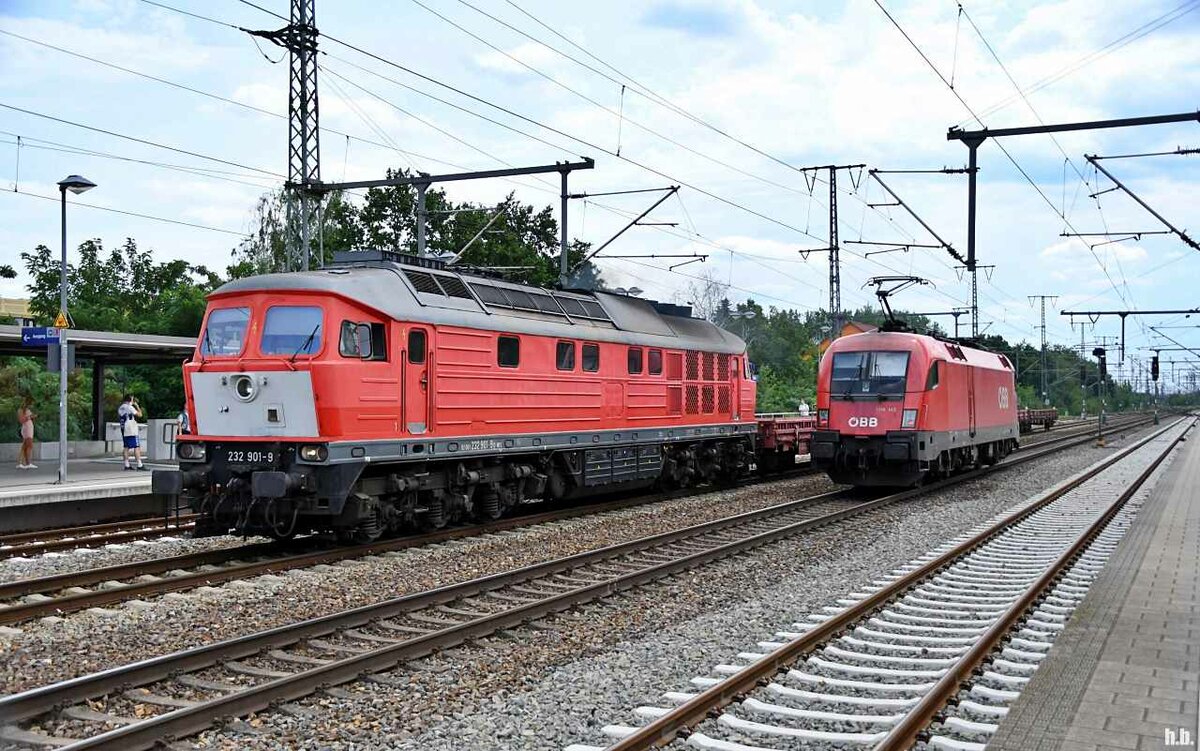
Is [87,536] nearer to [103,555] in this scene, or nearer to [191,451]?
[103,555]

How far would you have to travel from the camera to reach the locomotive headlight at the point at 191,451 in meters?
13.5

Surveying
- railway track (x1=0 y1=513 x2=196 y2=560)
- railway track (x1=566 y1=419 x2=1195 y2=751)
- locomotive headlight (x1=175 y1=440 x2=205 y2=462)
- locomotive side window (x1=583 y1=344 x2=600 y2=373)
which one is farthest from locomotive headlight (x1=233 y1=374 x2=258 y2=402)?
railway track (x1=566 y1=419 x2=1195 y2=751)

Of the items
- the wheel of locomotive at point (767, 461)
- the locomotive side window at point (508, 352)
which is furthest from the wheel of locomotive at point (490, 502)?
the wheel of locomotive at point (767, 461)

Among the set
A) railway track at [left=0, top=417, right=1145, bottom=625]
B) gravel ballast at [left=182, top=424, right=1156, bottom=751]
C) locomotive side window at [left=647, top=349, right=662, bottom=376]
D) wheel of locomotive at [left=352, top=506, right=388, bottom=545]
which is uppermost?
locomotive side window at [left=647, top=349, right=662, bottom=376]

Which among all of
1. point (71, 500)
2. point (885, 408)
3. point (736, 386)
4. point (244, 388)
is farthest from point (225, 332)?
point (736, 386)

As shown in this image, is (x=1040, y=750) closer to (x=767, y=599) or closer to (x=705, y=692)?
(x=705, y=692)

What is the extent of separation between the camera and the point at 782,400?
164ft

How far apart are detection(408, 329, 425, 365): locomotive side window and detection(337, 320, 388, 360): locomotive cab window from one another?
18.4 inches

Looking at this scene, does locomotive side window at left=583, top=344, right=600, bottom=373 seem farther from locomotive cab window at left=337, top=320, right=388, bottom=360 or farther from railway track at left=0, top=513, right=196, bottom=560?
railway track at left=0, top=513, right=196, bottom=560

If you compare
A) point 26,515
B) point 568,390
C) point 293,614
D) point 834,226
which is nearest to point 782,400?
point 834,226

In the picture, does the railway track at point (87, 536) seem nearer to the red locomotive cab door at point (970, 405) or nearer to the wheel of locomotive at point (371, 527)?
the wheel of locomotive at point (371, 527)

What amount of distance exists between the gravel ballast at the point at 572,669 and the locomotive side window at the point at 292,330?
539 centimetres

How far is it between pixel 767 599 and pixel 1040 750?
5101mm

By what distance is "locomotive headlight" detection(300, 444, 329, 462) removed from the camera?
12795 millimetres
